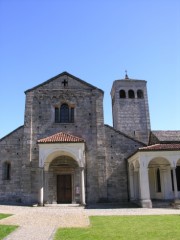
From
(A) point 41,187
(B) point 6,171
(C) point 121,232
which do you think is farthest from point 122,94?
(C) point 121,232

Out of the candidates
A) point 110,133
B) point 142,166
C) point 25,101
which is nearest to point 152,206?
point 142,166

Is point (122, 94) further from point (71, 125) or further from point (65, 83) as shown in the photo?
point (71, 125)

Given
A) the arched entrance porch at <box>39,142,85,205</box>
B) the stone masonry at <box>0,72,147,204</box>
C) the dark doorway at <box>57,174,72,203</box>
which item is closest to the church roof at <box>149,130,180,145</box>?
the stone masonry at <box>0,72,147,204</box>

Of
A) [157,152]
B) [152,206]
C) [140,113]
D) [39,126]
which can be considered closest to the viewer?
[152,206]

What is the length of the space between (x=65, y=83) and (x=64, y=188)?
1021 cm

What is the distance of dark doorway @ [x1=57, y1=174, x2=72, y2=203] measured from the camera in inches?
910

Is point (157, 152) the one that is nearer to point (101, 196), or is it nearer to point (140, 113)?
point (101, 196)

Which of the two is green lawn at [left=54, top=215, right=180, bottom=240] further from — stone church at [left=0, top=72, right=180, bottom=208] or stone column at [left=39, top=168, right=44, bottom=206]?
stone column at [left=39, top=168, right=44, bottom=206]

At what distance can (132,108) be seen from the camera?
110 ft

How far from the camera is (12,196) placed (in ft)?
76.7

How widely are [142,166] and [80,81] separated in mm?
10764

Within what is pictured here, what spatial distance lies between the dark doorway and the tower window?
17.5 ft

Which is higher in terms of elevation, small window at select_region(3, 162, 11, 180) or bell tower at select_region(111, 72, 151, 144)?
bell tower at select_region(111, 72, 151, 144)

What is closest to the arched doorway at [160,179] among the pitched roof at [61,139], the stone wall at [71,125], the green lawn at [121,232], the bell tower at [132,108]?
the stone wall at [71,125]
